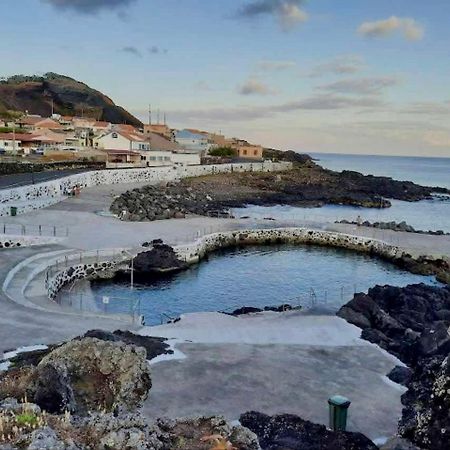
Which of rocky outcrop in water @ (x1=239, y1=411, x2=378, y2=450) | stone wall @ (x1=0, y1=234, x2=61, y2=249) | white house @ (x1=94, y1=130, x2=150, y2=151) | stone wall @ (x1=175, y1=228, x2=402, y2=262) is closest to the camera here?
rocky outcrop in water @ (x1=239, y1=411, x2=378, y2=450)

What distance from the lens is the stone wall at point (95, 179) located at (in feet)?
140

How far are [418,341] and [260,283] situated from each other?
1689 centimetres

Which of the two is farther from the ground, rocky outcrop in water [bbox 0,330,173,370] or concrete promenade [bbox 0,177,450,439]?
rocky outcrop in water [bbox 0,330,173,370]

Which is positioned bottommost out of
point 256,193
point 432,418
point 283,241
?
point 283,241

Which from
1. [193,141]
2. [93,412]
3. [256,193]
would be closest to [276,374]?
[93,412]

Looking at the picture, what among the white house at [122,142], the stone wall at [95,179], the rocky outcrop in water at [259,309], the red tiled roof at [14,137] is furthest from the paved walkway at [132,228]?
the white house at [122,142]

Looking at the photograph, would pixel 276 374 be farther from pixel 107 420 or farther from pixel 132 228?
pixel 132 228

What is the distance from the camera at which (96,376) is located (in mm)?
10219

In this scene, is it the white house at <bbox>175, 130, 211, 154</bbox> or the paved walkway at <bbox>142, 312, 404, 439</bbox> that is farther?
the white house at <bbox>175, 130, 211, 154</bbox>

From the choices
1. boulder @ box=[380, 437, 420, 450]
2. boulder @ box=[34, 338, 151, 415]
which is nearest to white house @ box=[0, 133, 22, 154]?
boulder @ box=[34, 338, 151, 415]

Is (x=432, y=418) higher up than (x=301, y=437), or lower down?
higher up

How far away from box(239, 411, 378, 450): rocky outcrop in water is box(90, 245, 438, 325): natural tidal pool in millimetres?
12197

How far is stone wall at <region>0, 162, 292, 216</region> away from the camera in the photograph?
1674 inches

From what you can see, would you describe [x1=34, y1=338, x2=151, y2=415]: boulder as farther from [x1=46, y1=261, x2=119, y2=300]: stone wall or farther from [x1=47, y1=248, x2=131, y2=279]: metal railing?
[x1=47, y1=248, x2=131, y2=279]: metal railing
